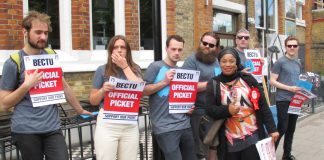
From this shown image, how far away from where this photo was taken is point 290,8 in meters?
16.8

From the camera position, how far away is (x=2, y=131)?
410 centimetres

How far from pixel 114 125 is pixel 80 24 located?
4425 millimetres

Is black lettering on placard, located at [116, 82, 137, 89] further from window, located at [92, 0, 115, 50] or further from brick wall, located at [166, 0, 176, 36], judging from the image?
brick wall, located at [166, 0, 176, 36]

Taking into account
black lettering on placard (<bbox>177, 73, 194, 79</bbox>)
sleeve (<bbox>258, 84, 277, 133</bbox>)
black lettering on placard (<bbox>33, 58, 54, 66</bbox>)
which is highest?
black lettering on placard (<bbox>33, 58, 54, 66</bbox>)

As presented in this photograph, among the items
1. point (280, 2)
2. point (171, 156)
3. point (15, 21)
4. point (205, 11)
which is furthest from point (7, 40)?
point (280, 2)

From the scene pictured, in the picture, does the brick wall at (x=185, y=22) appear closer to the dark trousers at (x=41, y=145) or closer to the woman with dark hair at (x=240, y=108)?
the woman with dark hair at (x=240, y=108)

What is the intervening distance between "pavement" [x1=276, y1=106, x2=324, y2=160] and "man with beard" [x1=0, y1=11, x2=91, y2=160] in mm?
4163

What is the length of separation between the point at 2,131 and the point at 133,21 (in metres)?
5.05

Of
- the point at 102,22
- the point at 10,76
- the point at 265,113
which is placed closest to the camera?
the point at 10,76

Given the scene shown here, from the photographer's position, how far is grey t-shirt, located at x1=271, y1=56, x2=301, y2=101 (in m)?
5.78

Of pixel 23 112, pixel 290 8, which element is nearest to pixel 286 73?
pixel 23 112

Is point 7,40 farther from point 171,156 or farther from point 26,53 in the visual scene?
point 171,156

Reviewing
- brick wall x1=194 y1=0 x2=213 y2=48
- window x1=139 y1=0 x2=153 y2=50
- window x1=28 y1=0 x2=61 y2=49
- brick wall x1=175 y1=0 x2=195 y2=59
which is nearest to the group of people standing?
window x1=28 y1=0 x2=61 y2=49

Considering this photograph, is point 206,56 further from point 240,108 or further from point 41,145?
point 41,145
